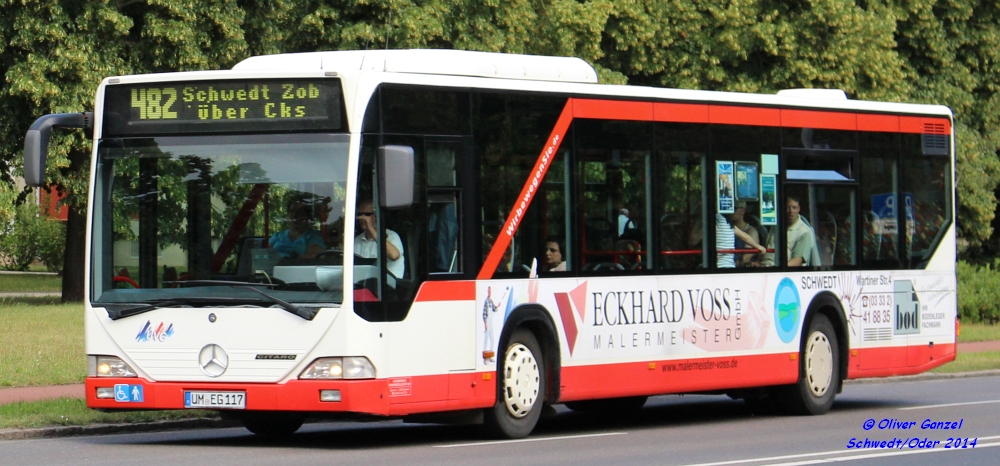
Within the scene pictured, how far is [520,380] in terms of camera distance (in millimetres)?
13039

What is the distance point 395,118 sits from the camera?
12031 mm

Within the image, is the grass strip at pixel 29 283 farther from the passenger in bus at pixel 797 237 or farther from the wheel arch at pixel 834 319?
the passenger in bus at pixel 797 237

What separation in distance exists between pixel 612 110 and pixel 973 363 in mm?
12997

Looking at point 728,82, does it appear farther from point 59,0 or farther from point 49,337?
point 49,337

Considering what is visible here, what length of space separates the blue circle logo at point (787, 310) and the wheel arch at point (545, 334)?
129 inches

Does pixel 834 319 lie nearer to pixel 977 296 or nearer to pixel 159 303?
pixel 159 303

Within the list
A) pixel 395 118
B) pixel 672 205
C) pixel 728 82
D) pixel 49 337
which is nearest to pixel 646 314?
pixel 672 205

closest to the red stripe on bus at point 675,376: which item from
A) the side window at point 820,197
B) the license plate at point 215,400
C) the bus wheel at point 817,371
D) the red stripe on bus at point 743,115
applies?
the bus wheel at point 817,371

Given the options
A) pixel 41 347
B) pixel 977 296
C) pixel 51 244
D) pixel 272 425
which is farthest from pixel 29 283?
pixel 272 425

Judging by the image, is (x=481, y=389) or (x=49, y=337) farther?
(x=49, y=337)

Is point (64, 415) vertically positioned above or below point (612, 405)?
above

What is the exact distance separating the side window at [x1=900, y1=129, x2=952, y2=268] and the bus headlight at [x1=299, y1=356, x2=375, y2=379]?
787 centimetres

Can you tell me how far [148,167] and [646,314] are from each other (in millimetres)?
4704

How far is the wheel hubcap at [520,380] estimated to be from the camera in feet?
42.5
